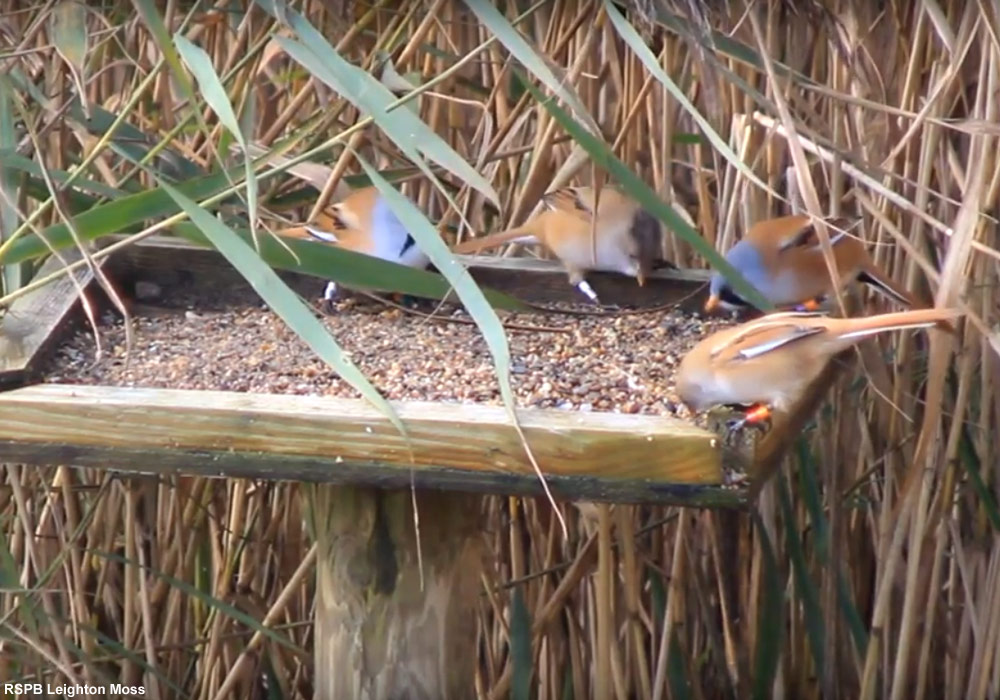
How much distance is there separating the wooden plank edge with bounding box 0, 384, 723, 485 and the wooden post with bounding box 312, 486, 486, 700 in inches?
13.4

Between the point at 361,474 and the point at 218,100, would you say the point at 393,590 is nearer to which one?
the point at 361,474

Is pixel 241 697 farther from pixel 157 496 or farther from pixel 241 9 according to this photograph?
pixel 241 9

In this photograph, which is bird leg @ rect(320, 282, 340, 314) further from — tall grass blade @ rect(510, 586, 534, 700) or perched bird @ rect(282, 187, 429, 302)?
tall grass blade @ rect(510, 586, 534, 700)

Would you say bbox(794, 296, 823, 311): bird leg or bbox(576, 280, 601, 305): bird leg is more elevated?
bbox(576, 280, 601, 305): bird leg

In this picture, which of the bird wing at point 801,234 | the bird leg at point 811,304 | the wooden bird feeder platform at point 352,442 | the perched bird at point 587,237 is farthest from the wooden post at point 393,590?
the bird leg at point 811,304

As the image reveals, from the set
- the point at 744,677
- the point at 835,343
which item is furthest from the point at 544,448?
the point at 744,677

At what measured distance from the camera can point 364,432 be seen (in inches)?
57.8

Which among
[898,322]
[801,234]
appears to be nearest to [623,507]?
[801,234]

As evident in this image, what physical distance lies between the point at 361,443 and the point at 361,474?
36 millimetres

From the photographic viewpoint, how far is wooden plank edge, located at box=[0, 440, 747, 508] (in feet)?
4.68

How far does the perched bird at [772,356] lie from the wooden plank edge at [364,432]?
14 cm

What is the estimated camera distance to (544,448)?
4.70ft

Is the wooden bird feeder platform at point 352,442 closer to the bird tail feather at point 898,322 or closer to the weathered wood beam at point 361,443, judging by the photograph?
the weathered wood beam at point 361,443

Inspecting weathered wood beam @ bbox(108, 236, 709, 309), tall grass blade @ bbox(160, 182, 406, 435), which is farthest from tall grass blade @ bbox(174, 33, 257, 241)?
weathered wood beam @ bbox(108, 236, 709, 309)
